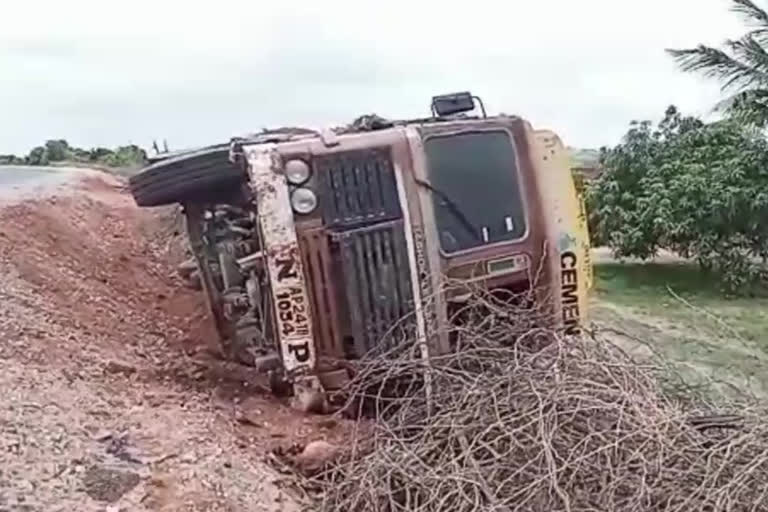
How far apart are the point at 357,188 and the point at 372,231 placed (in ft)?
0.84

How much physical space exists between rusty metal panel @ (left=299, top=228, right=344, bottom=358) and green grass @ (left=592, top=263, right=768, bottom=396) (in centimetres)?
175

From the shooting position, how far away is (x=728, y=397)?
6984 mm

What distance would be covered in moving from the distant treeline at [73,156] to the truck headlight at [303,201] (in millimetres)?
13018

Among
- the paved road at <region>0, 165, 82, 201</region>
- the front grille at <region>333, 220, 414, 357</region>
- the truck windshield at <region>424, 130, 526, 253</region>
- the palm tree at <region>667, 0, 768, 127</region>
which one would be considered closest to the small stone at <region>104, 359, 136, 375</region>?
the front grille at <region>333, 220, 414, 357</region>

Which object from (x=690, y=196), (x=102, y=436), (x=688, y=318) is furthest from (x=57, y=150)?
(x=102, y=436)

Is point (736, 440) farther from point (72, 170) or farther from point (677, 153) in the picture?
point (677, 153)

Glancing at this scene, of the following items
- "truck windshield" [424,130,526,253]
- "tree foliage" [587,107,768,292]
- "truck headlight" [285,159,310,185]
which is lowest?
"tree foliage" [587,107,768,292]

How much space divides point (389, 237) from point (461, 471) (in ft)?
5.65

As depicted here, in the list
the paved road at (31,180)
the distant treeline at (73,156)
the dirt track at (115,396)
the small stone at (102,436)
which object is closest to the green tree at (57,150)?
the distant treeline at (73,156)

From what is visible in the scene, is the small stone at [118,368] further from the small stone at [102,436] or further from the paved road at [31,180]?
the paved road at [31,180]

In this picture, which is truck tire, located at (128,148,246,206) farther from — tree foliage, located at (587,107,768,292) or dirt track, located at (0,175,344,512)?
tree foliage, located at (587,107,768,292)

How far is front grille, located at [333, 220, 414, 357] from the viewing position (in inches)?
257

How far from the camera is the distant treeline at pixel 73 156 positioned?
19812mm

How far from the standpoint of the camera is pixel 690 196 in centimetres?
1788
